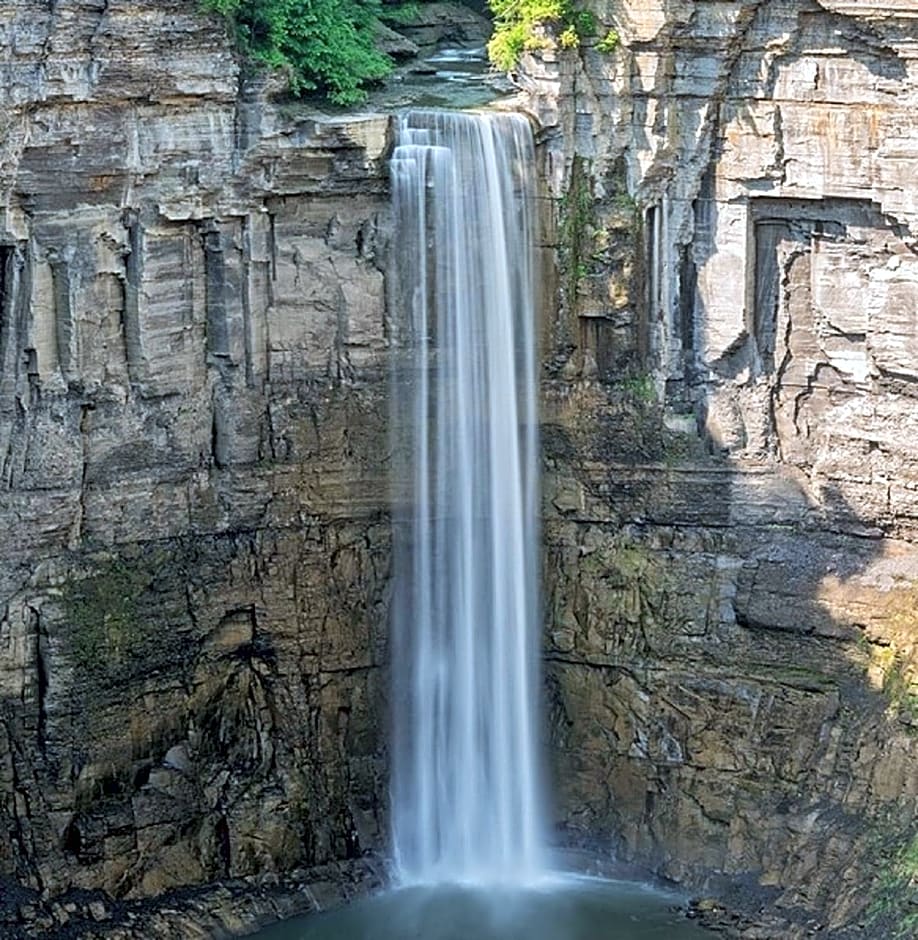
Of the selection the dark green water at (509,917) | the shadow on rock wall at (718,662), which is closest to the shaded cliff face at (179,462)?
the dark green water at (509,917)

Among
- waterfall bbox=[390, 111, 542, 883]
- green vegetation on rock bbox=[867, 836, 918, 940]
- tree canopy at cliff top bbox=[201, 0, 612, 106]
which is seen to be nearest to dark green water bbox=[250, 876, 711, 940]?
waterfall bbox=[390, 111, 542, 883]

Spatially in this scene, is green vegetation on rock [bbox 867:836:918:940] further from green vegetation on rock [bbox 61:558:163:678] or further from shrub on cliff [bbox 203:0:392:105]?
shrub on cliff [bbox 203:0:392:105]

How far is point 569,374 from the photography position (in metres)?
45.3

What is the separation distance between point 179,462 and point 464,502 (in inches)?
170

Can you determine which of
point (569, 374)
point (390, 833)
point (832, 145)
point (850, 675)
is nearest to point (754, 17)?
point (832, 145)

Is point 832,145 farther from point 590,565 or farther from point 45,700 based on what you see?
point 45,700

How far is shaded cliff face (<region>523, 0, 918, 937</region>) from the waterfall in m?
0.61

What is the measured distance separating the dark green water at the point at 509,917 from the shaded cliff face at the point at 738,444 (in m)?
1.18

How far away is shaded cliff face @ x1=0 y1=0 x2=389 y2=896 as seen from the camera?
41.9m

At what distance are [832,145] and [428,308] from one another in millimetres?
6375

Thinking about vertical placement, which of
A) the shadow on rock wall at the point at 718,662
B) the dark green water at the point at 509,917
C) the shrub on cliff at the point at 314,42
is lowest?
the dark green water at the point at 509,917

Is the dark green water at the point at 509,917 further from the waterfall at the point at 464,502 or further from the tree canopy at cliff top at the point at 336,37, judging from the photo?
the tree canopy at cliff top at the point at 336,37

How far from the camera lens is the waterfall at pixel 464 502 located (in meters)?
44.2

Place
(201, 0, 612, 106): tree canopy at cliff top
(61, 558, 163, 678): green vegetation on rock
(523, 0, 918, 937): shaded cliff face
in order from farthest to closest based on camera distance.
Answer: (201, 0, 612, 106): tree canopy at cliff top → (523, 0, 918, 937): shaded cliff face → (61, 558, 163, 678): green vegetation on rock
